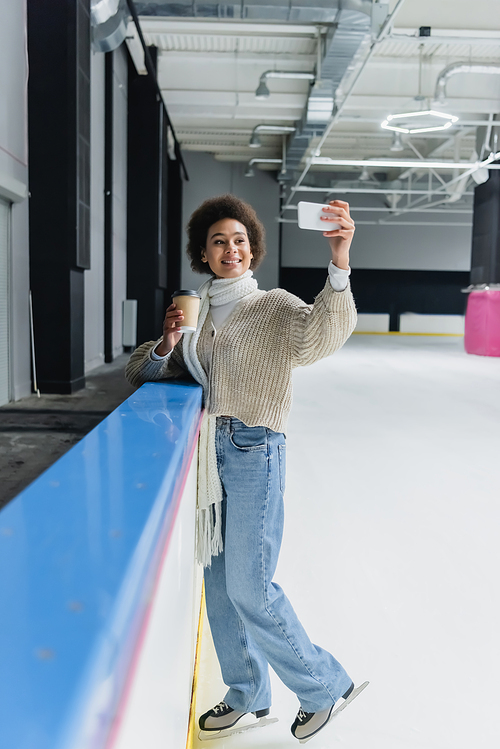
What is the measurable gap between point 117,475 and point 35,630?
46 centimetres

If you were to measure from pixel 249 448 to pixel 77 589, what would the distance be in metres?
1.13

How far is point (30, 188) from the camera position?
16.9 feet

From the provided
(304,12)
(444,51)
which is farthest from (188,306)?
(444,51)

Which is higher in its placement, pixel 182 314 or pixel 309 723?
pixel 182 314

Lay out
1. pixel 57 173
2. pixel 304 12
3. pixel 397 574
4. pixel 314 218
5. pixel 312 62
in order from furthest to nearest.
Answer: pixel 312 62, pixel 304 12, pixel 57 173, pixel 397 574, pixel 314 218

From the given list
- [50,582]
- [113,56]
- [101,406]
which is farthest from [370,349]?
[50,582]

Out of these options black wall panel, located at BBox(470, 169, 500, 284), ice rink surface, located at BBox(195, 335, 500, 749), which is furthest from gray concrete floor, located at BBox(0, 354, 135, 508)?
black wall panel, located at BBox(470, 169, 500, 284)

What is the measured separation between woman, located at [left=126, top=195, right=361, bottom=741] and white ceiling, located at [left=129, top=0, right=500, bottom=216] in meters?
6.04

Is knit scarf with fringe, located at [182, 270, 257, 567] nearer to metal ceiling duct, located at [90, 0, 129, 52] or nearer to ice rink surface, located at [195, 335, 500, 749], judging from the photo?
ice rink surface, located at [195, 335, 500, 749]

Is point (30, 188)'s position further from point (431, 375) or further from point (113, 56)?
point (431, 375)

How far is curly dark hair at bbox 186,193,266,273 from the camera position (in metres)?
1.88

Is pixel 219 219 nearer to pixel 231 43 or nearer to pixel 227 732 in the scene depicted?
pixel 227 732

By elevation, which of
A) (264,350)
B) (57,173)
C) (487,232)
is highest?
(487,232)

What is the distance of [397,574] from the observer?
2748mm
